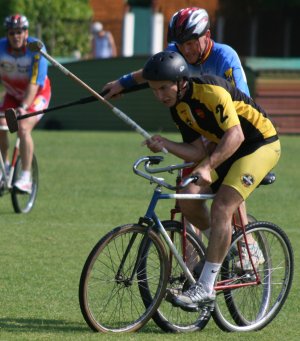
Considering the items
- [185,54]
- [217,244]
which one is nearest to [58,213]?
[185,54]

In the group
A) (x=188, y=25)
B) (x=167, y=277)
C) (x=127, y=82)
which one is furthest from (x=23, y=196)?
(x=167, y=277)

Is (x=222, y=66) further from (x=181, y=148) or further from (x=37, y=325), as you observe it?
(x=37, y=325)

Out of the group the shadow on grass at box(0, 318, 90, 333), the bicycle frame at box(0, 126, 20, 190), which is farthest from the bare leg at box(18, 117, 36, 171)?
the shadow on grass at box(0, 318, 90, 333)

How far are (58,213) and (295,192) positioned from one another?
3.50m

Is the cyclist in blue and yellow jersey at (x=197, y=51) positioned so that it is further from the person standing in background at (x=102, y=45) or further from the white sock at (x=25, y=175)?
the person standing in background at (x=102, y=45)

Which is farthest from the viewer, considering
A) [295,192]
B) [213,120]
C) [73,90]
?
[73,90]

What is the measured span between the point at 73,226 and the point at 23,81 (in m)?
2.01

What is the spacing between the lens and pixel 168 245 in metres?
7.36

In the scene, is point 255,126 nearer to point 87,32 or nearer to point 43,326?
point 43,326

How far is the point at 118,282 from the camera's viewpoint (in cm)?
734

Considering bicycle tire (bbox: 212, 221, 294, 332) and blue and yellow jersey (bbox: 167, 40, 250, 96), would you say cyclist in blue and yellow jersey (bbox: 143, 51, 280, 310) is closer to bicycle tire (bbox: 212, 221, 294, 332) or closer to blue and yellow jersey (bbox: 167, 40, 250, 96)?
bicycle tire (bbox: 212, 221, 294, 332)

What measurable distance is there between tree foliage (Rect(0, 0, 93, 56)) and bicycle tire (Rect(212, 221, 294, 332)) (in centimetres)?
2686

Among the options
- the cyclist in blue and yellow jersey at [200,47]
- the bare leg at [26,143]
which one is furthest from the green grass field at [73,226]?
the cyclist in blue and yellow jersey at [200,47]

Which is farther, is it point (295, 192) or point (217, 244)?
point (295, 192)
